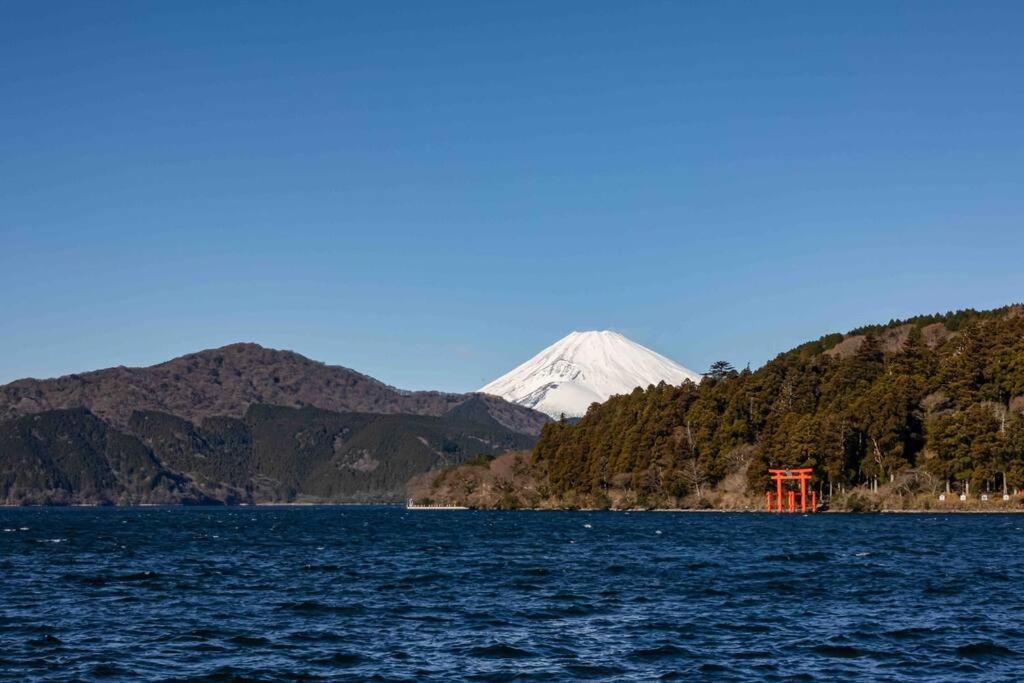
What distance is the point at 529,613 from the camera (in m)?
53.1

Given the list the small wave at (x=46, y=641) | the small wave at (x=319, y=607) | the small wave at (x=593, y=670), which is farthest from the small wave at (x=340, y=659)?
the small wave at (x=319, y=607)

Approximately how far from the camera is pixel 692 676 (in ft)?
122

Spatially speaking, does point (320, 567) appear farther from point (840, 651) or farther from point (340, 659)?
point (840, 651)

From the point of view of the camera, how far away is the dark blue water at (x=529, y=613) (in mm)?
39281

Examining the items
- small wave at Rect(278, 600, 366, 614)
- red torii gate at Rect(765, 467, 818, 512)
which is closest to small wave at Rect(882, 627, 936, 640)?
small wave at Rect(278, 600, 366, 614)

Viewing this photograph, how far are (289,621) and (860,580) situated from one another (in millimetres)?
32564

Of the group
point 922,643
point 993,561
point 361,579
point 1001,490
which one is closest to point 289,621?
point 361,579

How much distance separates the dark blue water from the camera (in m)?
39.3

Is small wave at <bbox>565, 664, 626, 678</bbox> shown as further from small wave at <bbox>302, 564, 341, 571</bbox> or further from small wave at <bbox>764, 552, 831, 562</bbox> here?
small wave at <bbox>764, 552, 831, 562</bbox>

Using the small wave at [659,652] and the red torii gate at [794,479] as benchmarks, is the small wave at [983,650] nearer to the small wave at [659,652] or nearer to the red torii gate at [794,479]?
the small wave at [659,652]

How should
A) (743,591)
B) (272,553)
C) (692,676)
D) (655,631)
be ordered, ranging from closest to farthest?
1. (692,676)
2. (655,631)
3. (743,591)
4. (272,553)

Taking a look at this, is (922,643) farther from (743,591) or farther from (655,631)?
(743,591)

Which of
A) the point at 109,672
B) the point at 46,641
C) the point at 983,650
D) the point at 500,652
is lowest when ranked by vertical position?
the point at 109,672

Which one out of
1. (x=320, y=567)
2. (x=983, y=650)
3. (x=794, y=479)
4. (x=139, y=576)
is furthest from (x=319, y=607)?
(x=794, y=479)
